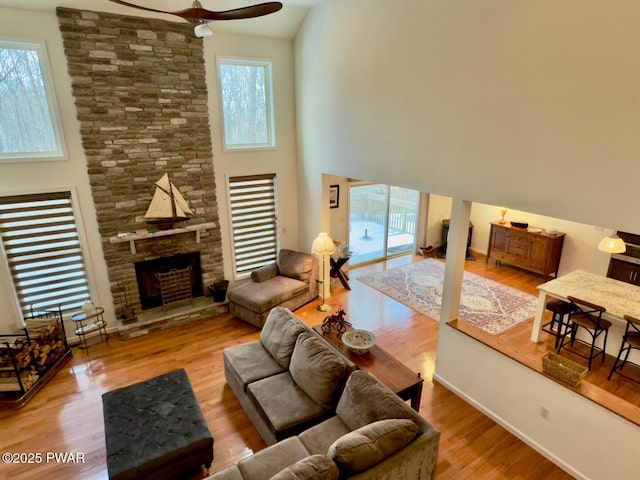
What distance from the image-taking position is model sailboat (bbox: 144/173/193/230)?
5938 mm

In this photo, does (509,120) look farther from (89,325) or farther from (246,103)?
(89,325)


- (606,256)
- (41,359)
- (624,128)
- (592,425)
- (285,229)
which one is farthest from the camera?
(285,229)

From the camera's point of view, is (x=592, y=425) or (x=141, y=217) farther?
(x=141, y=217)

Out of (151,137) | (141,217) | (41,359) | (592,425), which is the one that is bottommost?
(41,359)

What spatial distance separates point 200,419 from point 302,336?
1297mm

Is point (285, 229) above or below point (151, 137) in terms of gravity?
below

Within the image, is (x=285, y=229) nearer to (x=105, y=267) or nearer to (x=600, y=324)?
(x=105, y=267)

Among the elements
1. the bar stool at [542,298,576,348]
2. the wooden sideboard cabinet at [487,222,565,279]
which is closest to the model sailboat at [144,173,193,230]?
the bar stool at [542,298,576,348]

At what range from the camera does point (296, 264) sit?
22.7ft

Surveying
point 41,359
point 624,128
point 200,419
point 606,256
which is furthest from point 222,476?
point 606,256

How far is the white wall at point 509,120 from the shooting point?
2826 millimetres

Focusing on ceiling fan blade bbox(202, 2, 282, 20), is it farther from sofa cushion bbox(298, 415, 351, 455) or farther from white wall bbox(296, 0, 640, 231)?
sofa cushion bbox(298, 415, 351, 455)

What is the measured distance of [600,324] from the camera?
14.3 ft

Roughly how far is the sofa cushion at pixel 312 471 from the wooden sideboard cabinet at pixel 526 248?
688cm
